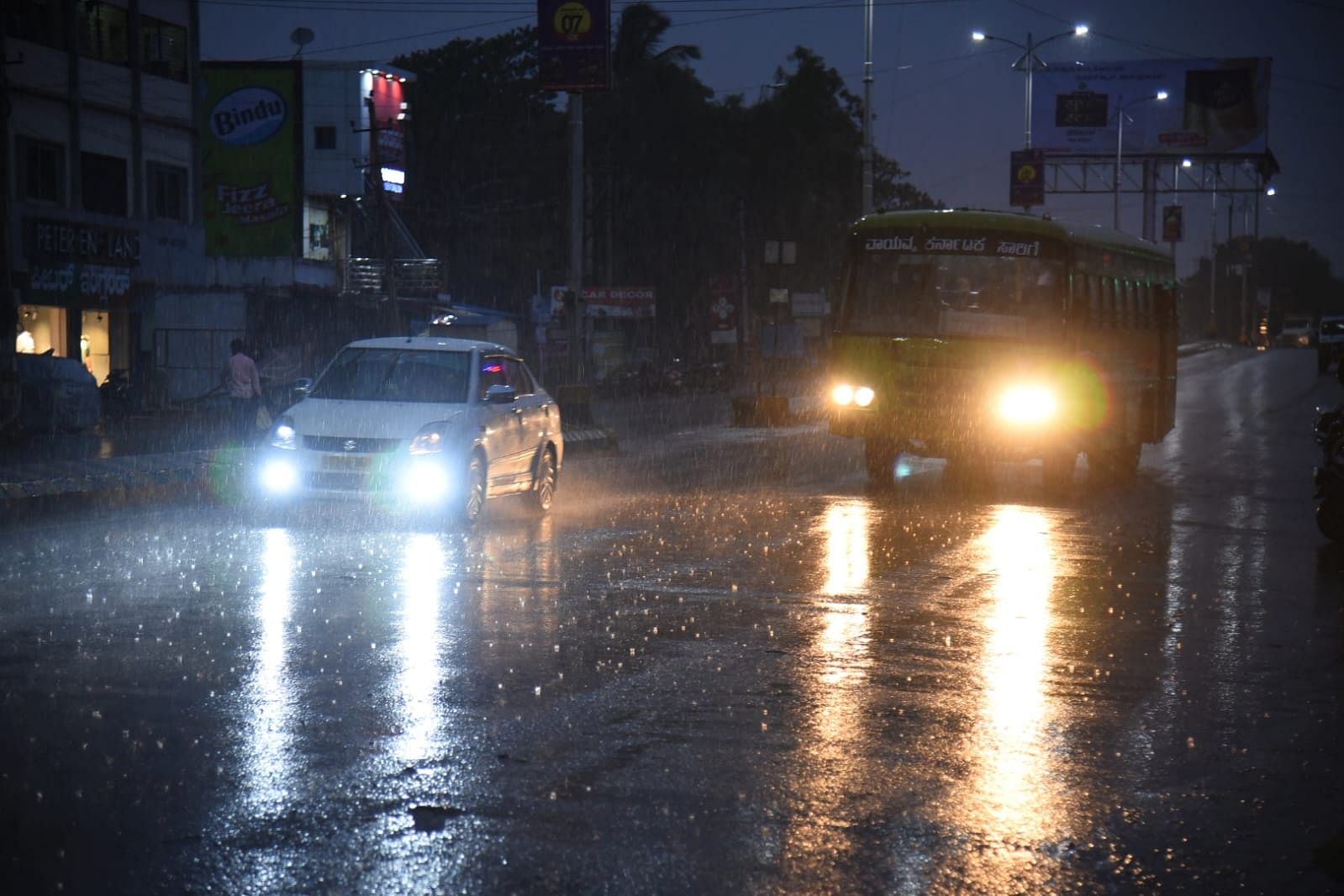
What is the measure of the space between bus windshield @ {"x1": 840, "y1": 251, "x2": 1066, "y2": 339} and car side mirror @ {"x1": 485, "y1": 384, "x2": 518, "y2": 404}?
227 inches

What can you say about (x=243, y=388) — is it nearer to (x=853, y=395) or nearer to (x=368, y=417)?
(x=853, y=395)

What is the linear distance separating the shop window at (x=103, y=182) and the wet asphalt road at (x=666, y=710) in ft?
77.6

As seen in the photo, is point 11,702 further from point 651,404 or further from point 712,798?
point 651,404

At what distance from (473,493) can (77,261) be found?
73.6 ft

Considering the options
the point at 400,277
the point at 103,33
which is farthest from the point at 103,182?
the point at 400,277

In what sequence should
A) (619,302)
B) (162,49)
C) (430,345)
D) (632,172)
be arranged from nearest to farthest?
(430,345) < (162,49) < (619,302) < (632,172)

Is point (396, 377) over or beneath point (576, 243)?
beneath

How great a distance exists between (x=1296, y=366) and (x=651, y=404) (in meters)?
32.9

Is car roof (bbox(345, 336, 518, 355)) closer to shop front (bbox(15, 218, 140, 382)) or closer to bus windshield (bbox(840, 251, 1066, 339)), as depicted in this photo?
bus windshield (bbox(840, 251, 1066, 339))

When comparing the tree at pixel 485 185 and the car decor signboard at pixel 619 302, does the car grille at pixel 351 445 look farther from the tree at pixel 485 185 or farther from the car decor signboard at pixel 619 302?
the tree at pixel 485 185

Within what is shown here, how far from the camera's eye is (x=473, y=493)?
14.7 meters

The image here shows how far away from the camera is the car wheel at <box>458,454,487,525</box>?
14.5 meters

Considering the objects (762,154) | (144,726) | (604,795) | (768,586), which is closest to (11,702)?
(144,726)

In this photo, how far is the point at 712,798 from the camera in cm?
579
